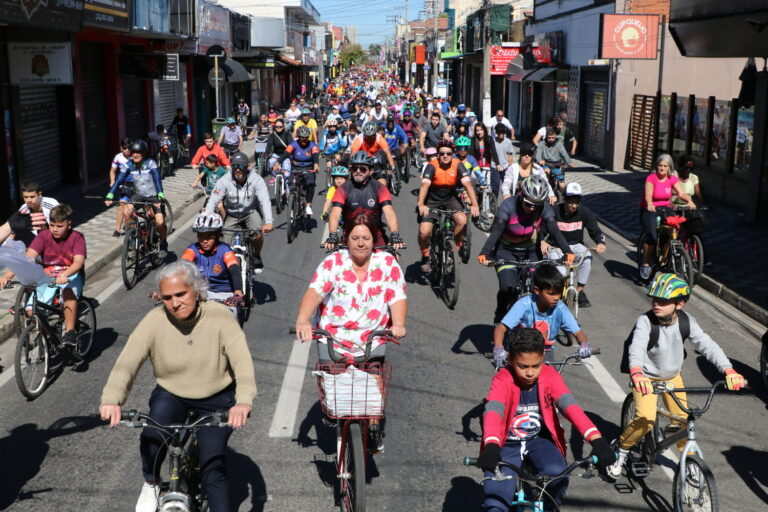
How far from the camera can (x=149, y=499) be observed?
4.61 meters

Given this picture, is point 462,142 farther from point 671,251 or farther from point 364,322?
point 364,322

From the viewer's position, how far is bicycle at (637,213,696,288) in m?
11.7

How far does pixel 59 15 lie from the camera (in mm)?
15773

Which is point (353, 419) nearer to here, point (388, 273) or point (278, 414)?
point (388, 273)

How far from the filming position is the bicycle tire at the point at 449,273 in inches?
437

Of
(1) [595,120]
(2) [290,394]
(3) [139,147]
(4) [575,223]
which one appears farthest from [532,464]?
(1) [595,120]

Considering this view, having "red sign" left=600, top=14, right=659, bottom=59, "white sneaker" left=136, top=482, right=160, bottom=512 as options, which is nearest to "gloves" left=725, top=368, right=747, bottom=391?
"white sneaker" left=136, top=482, right=160, bottom=512

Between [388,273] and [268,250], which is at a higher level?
[388,273]

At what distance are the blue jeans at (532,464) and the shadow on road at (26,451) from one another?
3.30m

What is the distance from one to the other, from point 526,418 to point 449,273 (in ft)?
22.0

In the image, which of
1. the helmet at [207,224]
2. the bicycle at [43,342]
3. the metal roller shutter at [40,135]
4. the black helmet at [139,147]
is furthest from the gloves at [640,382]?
the metal roller shutter at [40,135]

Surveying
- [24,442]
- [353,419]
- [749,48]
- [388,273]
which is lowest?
[24,442]

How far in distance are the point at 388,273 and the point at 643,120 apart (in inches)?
864

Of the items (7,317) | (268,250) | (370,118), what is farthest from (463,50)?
(7,317)
